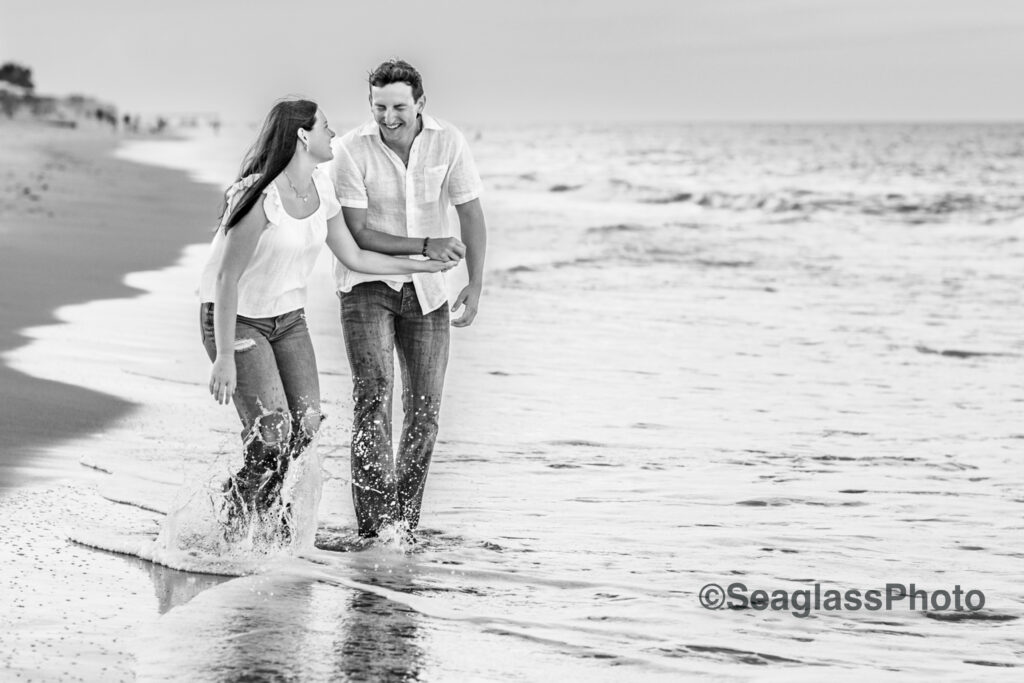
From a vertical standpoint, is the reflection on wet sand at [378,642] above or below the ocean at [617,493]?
below

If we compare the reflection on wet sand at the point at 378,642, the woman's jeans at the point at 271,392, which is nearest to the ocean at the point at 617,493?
the reflection on wet sand at the point at 378,642

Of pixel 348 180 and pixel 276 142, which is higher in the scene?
pixel 276 142

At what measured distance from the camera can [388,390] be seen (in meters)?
5.25

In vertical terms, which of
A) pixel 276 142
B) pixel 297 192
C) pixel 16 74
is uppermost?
pixel 16 74

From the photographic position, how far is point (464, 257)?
17.6 feet

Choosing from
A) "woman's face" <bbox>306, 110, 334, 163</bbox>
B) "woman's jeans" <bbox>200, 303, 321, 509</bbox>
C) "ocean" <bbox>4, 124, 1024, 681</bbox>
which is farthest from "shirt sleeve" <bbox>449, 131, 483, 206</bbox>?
"ocean" <bbox>4, 124, 1024, 681</bbox>

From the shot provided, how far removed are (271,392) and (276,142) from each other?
90cm

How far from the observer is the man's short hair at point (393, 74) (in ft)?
16.3

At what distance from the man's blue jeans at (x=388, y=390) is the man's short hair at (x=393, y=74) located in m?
0.76

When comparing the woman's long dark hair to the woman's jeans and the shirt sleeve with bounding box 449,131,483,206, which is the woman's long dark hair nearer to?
the woman's jeans

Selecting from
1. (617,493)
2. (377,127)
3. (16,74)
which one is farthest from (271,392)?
(16,74)

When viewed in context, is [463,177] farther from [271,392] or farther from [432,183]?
[271,392]

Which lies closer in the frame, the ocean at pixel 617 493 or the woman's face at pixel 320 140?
the ocean at pixel 617 493

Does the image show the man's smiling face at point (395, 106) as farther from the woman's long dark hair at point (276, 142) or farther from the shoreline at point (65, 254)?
the shoreline at point (65, 254)
